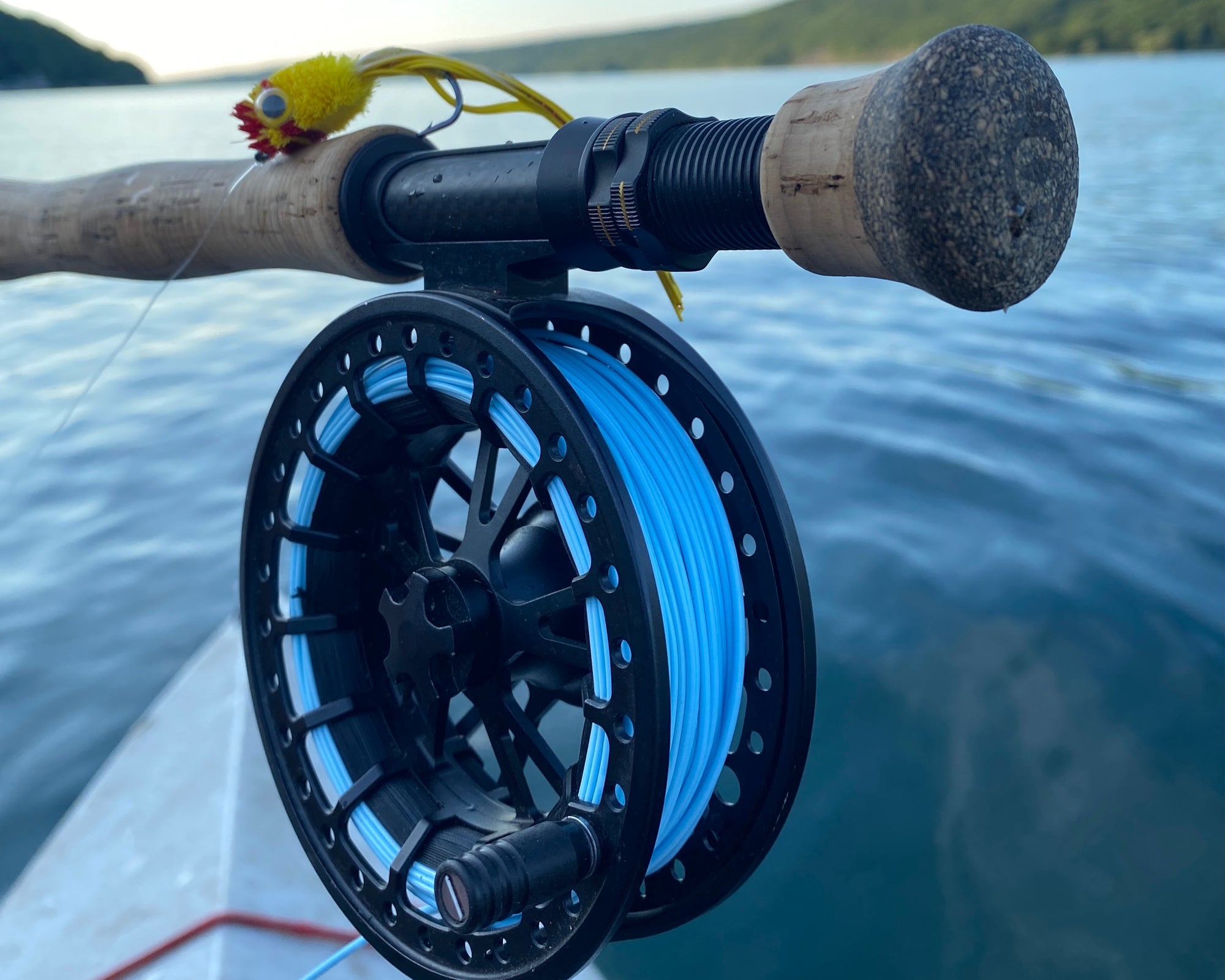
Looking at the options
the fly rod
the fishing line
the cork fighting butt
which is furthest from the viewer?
the fishing line

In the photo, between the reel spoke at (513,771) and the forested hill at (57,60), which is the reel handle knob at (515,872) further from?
the forested hill at (57,60)

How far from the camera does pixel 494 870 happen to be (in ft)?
4.20

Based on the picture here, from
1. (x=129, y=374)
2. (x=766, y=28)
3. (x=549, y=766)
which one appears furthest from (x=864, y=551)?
(x=766, y=28)

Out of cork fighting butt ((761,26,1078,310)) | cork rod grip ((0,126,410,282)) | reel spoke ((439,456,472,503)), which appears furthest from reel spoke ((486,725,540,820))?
cork fighting butt ((761,26,1078,310))

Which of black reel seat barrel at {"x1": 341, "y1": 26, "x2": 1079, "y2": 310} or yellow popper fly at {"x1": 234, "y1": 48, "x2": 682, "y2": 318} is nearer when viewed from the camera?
black reel seat barrel at {"x1": 341, "y1": 26, "x2": 1079, "y2": 310}

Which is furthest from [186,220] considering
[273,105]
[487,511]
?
[487,511]

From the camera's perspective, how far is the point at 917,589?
2.87m

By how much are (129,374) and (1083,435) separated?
4533mm

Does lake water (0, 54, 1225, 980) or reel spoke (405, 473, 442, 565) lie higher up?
reel spoke (405, 473, 442, 565)

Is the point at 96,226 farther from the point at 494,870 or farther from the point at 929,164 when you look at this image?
the point at 929,164

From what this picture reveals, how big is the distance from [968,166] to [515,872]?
0.93 metres

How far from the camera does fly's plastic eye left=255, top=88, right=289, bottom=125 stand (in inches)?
69.9

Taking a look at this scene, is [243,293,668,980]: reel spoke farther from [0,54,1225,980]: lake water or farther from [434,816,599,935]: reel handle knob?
[0,54,1225,980]: lake water

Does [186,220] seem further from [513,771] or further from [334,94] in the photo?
[513,771]
